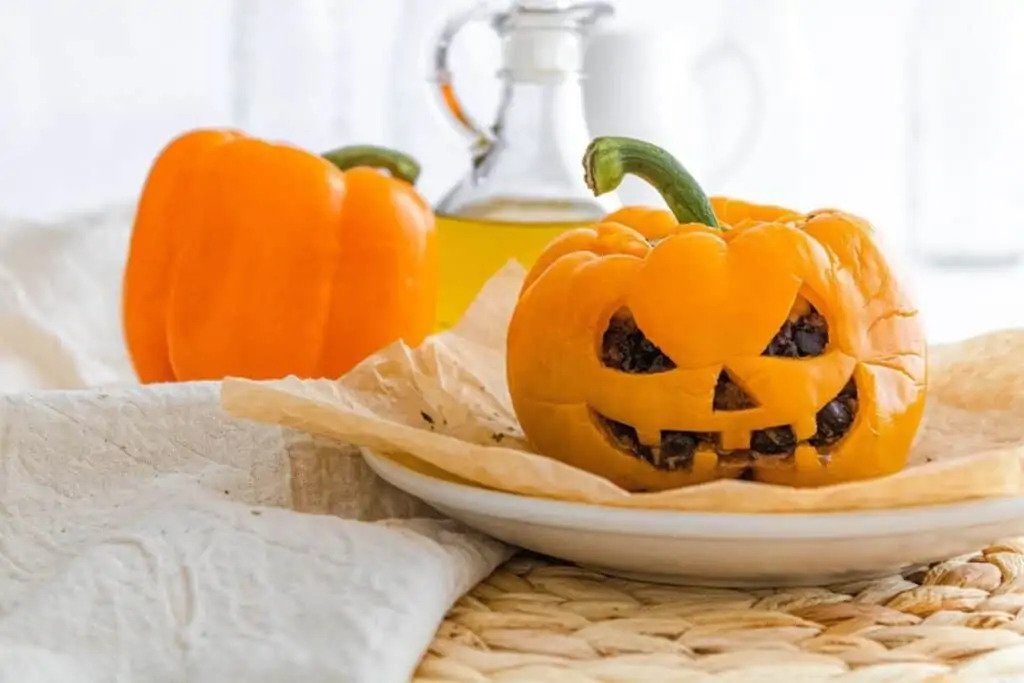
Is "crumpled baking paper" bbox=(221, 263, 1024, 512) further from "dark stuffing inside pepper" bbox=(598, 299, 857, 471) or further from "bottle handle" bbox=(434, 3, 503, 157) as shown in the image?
"bottle handle" bbox=(434, 3, 503, 157)

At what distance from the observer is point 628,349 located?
1.88 feet

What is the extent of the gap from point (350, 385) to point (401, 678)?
0.82 feet

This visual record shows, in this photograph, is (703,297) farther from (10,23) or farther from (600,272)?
(10,23)

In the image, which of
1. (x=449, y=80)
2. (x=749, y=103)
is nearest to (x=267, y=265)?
(x=449, y=80)

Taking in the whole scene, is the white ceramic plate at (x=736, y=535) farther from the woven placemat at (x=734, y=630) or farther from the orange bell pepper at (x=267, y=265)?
the orange bell pepper at (x=267, y=265)

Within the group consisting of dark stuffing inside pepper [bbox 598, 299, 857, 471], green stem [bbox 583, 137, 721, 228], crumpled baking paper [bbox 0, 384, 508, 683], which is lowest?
crumpled baking paper [bbox 0, 384, 508, 683]

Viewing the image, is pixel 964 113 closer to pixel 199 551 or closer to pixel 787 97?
pixel 787 97

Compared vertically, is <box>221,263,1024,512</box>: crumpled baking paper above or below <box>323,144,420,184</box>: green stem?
below

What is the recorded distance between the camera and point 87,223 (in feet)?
3.75

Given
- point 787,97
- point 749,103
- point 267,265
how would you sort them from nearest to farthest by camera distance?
1. point 267,265
2. point 749,103
3. point 787,97

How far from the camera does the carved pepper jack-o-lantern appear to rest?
0.55 metres

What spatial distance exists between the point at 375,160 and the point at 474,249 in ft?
0.30

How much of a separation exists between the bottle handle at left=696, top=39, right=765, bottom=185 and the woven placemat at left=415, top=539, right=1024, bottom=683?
845 millimetres

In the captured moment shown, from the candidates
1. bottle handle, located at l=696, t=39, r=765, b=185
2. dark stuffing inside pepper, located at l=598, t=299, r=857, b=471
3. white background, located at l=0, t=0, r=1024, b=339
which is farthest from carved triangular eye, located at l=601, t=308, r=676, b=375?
Answer: white background, located at l=0, t=0, r=1024, b=339
